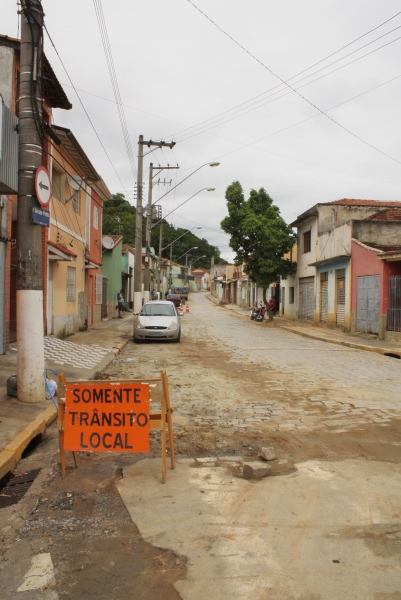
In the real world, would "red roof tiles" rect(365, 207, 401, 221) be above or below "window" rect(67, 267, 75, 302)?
above

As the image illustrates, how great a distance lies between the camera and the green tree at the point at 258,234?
27.1 m

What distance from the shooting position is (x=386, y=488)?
166 inches

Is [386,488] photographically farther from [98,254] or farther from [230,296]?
[230,296]

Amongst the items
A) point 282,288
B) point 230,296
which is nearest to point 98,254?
point 282,288

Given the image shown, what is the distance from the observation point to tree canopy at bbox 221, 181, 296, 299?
1068 inches

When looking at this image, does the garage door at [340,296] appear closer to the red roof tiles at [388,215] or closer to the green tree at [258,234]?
the red roof tiles at [388,215]

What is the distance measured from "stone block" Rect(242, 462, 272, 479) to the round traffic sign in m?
4.54

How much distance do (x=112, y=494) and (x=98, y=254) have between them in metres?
19.8

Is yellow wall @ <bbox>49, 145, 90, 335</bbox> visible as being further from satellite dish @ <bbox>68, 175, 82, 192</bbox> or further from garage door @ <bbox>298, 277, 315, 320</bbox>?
garage door @ <bbox>298, 277, 315, 320</bbox>

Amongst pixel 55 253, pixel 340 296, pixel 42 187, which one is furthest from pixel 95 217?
pixel 42 187

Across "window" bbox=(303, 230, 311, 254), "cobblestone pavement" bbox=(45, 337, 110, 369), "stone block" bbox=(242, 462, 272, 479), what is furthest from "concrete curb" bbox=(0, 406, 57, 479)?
"window" bbox=(303, 230, 311, 254)

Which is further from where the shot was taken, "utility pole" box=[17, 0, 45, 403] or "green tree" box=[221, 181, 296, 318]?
"green tree" box=[221, 181, 296, 318]

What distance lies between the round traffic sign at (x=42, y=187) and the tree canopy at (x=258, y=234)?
2038 centimetres

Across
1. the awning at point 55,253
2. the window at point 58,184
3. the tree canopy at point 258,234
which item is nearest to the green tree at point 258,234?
the tree canopy at point 258,234
